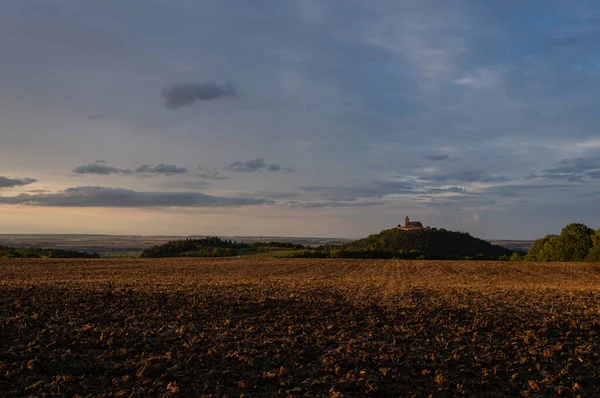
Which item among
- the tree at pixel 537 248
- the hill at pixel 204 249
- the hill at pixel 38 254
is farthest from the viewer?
the hill at pixel 204 249

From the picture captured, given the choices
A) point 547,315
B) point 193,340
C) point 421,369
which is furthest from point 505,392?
point 547,315

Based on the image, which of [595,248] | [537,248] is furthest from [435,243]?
[595,248]

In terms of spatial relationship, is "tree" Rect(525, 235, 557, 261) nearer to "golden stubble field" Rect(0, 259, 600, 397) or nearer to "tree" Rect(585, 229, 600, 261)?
"tree" Rect(585, 229, 600, 261)

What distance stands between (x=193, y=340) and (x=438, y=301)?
12.7 meters

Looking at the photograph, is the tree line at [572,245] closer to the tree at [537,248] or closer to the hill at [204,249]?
the tree at [537,248]

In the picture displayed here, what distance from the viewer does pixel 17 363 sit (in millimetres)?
9977

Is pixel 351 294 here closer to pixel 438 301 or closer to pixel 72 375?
pixel 438 301

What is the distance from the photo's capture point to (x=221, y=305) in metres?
18.3

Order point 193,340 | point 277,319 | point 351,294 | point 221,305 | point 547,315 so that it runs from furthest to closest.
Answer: point 351,294 → point 221,305 → point 547,315 → point 277,319 → point 193,340

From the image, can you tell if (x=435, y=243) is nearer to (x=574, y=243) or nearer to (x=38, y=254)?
(x=574, y=243)

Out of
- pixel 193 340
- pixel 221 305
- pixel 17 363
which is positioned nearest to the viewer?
pixel 17 363

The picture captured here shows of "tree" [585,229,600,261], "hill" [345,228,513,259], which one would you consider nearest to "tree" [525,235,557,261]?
"tree" [585,229,600,261]

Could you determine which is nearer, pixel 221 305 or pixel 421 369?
pixel 421 369

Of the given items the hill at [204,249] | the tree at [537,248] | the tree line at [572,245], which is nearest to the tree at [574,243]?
the tree line at [572,245]
